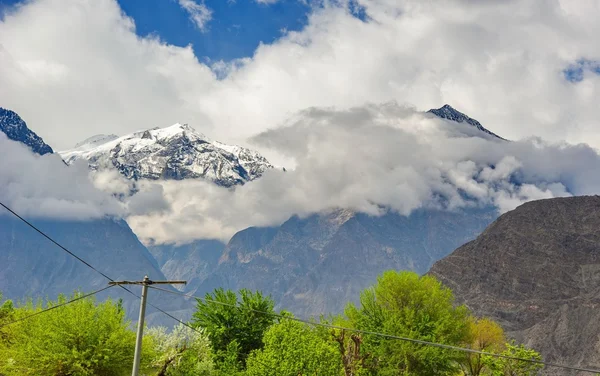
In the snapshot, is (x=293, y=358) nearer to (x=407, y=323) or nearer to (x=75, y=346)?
(x=75, y=346)

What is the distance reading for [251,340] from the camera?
70.2 meters

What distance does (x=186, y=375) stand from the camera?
57156mm

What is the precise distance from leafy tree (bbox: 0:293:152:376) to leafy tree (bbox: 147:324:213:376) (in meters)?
3.71

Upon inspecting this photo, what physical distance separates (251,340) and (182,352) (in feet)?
52.7

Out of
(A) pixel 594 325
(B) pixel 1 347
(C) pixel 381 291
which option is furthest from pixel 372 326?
(A) pixel 594 325

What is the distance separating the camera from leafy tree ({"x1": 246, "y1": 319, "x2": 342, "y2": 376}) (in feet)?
Result: 169

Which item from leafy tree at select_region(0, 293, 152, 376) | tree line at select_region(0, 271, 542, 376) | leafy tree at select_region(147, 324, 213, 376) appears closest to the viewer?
leafy tree at select_region(0, 293, 152, 376)

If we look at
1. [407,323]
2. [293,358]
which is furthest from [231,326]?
[407,323]

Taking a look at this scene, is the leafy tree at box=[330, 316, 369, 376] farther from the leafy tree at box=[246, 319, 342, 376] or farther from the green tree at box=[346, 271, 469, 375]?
the green tree at box=[346, 271, 469, 375]

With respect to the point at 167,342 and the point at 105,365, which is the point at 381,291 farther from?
the point at 105,365

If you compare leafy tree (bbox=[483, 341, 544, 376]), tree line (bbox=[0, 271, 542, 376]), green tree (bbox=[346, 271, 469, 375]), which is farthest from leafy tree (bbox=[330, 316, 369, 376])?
leafy tree (bbox=[483, 341, 544, 376])

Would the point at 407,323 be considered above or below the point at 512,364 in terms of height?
above

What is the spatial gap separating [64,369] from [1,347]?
12616 millimetres

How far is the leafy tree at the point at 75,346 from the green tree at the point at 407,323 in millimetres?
25889
